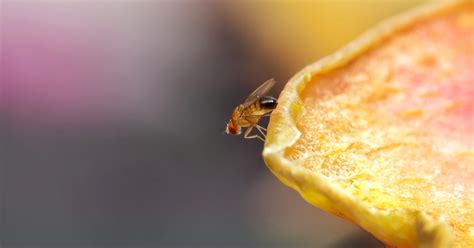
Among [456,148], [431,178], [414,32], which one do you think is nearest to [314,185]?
[431,178]

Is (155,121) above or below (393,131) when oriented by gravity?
below

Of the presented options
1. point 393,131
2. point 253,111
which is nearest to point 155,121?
point 253,111

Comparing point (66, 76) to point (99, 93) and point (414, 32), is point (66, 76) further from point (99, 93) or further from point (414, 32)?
point (414, 32)

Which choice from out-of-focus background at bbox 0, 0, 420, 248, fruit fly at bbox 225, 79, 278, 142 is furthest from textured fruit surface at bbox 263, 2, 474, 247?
out-of-focus background at bbox 0, 0, 420, 248

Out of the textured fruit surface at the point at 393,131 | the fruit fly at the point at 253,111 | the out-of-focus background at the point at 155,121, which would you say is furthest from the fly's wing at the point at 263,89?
the out-of-focus background at the point at 155,121

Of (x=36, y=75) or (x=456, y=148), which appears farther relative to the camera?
(x=36, y=75)

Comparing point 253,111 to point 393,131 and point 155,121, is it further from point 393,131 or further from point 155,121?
point 155,121

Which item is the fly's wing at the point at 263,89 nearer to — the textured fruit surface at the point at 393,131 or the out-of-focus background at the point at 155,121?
the textured fruit surface at the point at 393,131
